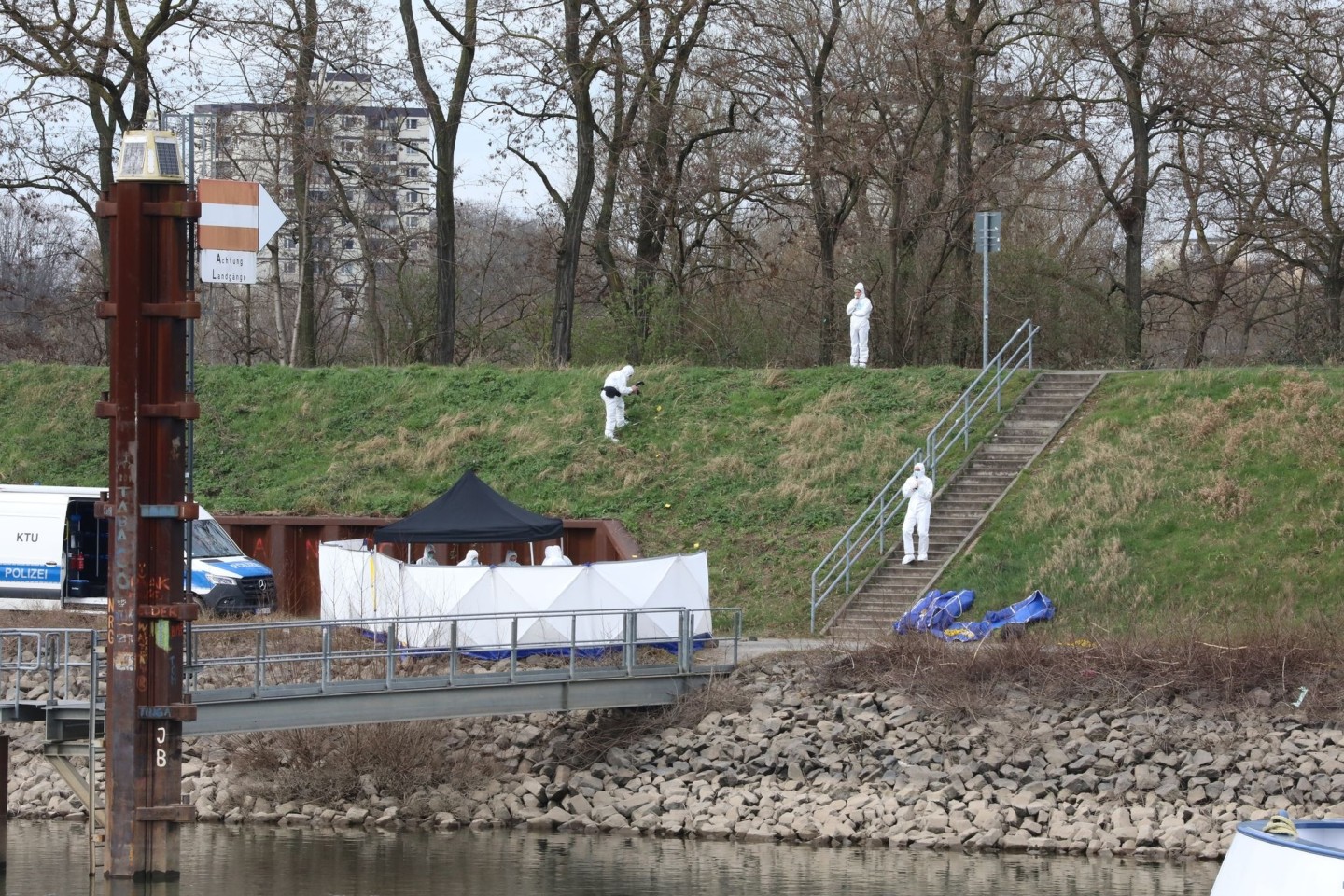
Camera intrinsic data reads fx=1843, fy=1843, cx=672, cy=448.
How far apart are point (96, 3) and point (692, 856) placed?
30.2m

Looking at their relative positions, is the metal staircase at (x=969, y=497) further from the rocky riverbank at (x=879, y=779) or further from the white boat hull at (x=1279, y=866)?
the white boat hull at (x=1279, y=866)

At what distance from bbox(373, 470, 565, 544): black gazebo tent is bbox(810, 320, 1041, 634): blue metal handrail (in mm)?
4556

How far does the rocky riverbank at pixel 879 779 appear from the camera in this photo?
22297mm

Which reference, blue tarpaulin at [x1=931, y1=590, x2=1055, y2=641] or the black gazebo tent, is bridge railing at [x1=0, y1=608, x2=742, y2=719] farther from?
blue tarpaulin at [x1=931, y1=590, x2=1055, y2=641]

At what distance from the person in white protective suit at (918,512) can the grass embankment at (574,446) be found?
174 cm

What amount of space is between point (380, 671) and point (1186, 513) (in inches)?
539

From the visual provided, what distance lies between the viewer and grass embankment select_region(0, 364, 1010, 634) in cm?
3247

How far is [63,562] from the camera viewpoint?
29172mm

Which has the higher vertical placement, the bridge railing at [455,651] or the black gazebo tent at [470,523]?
the black gazebo tent at [470,523]

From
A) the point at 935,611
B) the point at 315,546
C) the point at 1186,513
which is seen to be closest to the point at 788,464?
the point at 935,611

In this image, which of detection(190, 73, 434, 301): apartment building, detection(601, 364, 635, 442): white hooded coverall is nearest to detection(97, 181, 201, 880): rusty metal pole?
detection(601, 364, 635, 442): white hooded coverall

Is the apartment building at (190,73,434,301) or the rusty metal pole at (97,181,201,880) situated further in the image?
the apartment building at (190,73,434,301)

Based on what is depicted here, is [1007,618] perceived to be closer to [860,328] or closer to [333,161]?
[860,328]

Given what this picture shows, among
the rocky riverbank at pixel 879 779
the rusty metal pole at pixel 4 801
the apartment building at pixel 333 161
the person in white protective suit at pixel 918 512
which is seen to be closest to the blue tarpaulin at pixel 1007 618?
the person in white protective suit at pixel 918 512
